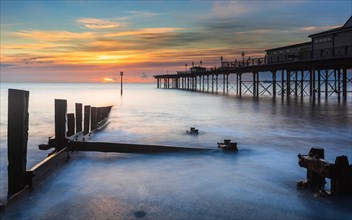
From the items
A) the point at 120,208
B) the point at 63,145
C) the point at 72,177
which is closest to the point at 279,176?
the point at 120,208

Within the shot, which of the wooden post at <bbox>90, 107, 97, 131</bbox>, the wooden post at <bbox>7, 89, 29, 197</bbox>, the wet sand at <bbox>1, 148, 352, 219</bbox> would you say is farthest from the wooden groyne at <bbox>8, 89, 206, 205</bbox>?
the wooden post at <bbox>90, 107, 97, 131</bbox>

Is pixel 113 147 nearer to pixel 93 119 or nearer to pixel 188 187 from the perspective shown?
pixel 188 187

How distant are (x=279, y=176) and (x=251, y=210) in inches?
115

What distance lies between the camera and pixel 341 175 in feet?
23.6

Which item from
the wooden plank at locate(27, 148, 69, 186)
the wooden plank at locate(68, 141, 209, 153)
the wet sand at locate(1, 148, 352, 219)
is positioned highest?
the wooden plank at locate(68, 141, 209, 153)

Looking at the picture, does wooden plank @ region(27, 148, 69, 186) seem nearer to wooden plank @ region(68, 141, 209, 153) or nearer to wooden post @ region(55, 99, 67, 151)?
wooden post @ region(55, 99, 67, 151)

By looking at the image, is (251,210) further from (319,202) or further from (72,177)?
(72,177)

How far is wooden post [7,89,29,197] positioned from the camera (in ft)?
26.4

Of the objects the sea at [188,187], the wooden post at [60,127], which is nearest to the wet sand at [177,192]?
the sea at [188,187]

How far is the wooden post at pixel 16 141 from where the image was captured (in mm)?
8039

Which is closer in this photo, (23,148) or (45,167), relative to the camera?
(23,148)

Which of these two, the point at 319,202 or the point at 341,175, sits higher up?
the point at 341,175

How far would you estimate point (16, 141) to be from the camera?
8211mm

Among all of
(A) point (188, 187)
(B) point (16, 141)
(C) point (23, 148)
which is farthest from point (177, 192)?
(B) point (16, 141)
